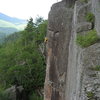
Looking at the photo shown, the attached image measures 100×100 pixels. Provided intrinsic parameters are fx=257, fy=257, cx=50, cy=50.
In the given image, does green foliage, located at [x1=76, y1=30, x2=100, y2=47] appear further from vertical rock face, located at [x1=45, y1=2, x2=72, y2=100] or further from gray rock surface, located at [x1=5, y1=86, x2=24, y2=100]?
gray rock surface, located at [x1=5, y1=86, x2=24, y2=100]

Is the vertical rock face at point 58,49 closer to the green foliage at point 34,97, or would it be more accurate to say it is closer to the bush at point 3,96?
the bush at point 3,96

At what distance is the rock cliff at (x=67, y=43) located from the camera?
1016 centimetres

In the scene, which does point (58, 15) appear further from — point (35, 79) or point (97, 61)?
point (35, 79)

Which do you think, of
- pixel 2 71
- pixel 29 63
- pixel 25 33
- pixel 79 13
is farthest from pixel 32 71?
pixel 79 13

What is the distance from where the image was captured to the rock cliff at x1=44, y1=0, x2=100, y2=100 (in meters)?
10.2

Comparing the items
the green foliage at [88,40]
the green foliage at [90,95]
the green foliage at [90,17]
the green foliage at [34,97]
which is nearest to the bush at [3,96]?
the green foliage at [34,97]

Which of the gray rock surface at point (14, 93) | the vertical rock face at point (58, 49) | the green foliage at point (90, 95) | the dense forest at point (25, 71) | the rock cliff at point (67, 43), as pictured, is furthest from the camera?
the dense forest at point (25, 71)

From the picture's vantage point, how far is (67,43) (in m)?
15.9

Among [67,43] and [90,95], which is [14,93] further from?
[90,95]

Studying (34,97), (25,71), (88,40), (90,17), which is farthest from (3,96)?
(88,40)

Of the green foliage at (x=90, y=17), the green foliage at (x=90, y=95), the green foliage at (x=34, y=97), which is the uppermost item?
the green foliage at (x=90, y=17)

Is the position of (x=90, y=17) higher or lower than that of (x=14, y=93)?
higher

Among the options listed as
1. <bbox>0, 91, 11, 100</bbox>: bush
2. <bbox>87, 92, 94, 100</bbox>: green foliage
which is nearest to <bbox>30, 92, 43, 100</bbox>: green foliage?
<bbox>0, 91, 11, 100</bbox>: bush

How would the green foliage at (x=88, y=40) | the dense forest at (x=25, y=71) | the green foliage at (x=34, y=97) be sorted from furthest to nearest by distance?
the dense forest at (x=25, y=71), the green foliage at (x=34, y=97), the green foliage at (x=88, y=40)
